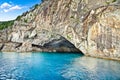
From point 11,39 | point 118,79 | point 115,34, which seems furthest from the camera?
point 11,39

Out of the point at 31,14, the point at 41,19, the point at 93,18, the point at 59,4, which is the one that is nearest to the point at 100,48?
the point at 93,18

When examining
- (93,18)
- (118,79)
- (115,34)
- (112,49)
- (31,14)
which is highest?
(31,14)

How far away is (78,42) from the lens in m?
58.1

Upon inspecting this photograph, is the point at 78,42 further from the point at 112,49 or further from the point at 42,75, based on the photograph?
the point at 42,75

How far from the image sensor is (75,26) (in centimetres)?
5872

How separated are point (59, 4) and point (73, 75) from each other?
41419mm

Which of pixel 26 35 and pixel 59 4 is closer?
pixel 59 4

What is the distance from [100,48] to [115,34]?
5998 mm

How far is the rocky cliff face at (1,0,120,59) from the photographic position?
46.8 meters

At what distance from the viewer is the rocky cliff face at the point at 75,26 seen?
46.8 meters

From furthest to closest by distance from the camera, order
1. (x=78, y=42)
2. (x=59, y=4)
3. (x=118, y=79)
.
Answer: (x=59, y=4), (x=78, y=42), (x=118, y=79)

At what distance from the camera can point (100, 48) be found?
165ft

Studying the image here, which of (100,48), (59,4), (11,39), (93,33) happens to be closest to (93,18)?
(93,33)

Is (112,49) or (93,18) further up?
(93,18)
